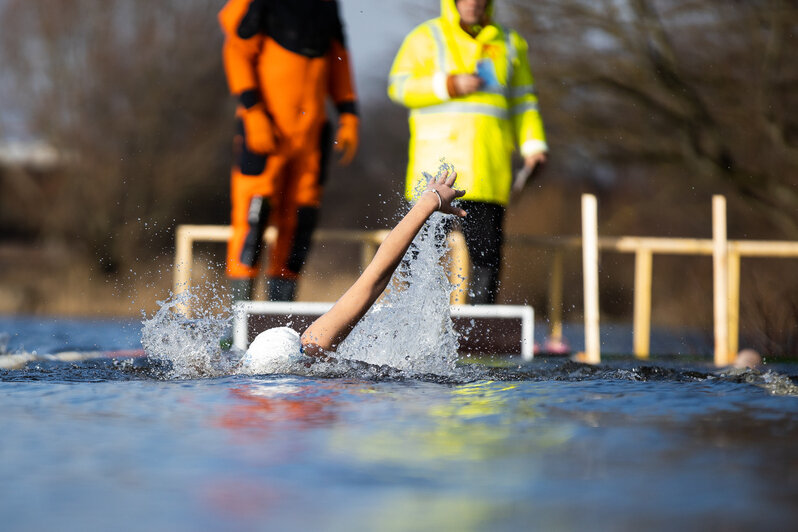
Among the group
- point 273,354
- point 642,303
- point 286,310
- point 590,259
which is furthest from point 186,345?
point 642,303

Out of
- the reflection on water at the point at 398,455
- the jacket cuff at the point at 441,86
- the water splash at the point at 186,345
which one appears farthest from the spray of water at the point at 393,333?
the jacket cuff at the point at 441,86

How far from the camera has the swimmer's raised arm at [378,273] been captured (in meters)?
4.27

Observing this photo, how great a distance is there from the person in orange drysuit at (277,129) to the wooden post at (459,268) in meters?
0.91

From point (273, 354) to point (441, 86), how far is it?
224 centimetres

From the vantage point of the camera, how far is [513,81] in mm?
6477

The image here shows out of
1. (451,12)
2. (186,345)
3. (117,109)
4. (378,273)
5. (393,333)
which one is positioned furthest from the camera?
(117,109)

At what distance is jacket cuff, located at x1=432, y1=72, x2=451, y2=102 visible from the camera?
19.8 feet

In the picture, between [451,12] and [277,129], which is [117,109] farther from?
[451,12]

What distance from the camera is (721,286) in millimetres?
7078

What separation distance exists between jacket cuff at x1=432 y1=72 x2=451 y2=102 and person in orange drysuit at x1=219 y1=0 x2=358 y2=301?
1145 millimetres

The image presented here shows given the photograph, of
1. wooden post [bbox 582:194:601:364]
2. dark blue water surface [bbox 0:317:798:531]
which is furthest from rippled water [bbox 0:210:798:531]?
wooden post [bbox 582:194:601:364]

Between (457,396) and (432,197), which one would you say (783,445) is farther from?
(432,197)

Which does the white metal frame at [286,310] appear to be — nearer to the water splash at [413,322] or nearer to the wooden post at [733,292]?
the water splash at [413,322]

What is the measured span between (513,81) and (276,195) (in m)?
1.56
